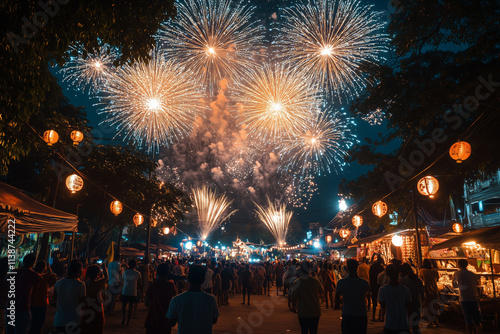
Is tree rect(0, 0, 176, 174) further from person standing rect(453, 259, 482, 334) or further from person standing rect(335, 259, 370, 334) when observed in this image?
person standing rect(453, 259, 482, 334)

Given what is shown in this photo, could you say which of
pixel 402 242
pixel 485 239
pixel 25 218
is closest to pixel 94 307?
pixel 25 218

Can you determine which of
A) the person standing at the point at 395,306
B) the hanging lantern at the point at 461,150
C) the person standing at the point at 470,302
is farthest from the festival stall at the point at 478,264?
the person standing at the point at 395,306

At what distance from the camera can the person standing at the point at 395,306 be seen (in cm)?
496

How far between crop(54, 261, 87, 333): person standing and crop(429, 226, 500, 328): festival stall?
8.78 m

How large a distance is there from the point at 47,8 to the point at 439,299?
11.4m

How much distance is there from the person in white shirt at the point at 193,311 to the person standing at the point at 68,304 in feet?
6.15

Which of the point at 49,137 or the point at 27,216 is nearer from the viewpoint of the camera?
the point at 27,216

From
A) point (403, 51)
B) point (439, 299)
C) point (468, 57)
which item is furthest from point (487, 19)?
point (439, 299)

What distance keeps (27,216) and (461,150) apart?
10381 millimetres

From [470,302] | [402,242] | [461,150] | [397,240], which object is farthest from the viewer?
[402,242]

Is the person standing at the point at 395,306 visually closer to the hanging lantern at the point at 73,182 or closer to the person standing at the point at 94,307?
the person standing at the point at 94,307

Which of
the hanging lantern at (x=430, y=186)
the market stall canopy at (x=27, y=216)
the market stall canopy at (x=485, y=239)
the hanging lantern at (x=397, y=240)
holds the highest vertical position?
the hanging lantern at (x=430, y=186)

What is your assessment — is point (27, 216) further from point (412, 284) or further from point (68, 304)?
point (412, 284)

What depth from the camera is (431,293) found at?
961cm
